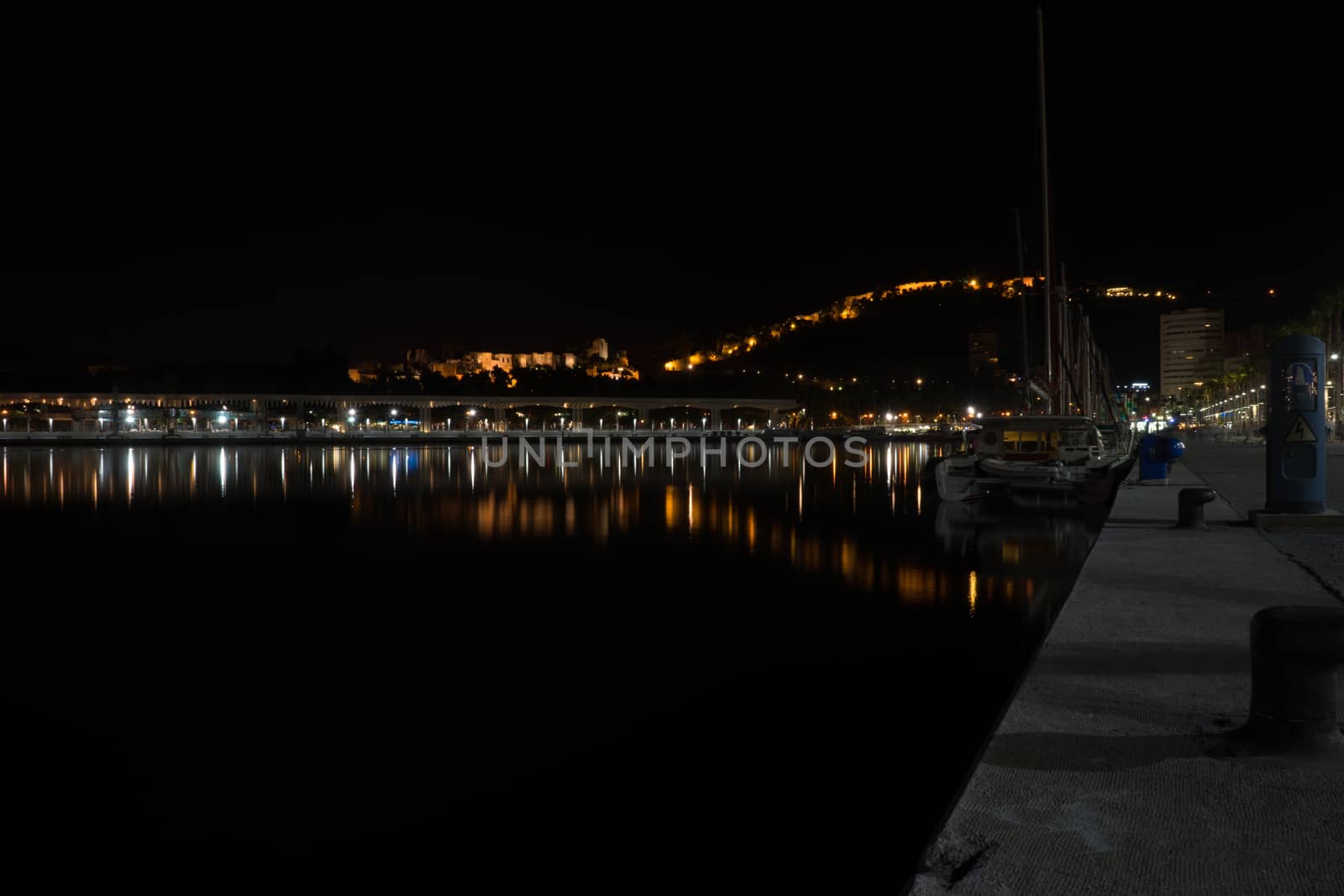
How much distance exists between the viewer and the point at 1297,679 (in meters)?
4.48

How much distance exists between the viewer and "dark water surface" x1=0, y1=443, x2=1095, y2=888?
548 cm

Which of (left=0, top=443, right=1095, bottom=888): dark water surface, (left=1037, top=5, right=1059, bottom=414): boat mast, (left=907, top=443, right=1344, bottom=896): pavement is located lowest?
(left=0, top=443, right=1095, bottom=888): dark water surface

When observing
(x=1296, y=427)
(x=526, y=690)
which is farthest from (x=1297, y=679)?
(x=1296, y=427)

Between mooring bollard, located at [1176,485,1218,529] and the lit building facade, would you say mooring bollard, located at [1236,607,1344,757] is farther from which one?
the lit building facade

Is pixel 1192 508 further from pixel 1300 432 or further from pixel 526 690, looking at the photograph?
pixel 526 690

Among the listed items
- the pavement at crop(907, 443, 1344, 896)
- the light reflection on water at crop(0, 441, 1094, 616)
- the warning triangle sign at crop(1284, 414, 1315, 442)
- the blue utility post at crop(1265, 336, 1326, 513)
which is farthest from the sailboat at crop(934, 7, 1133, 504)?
the pavement at crop(907, 443, 1344, 896)

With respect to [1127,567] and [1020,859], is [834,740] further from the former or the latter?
[1127,567]

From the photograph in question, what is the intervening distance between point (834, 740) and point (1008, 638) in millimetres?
3548

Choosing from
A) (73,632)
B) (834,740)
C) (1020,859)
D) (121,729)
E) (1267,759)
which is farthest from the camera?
(73,632)

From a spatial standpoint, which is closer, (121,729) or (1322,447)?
(121,729)

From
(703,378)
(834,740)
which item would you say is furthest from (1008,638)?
(703,378)

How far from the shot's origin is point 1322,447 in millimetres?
13375

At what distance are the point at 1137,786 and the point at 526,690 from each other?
482cm

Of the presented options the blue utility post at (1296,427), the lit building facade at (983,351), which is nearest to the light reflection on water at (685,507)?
the blue utility post at (1296,427)
